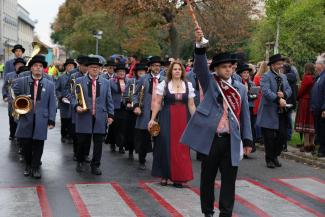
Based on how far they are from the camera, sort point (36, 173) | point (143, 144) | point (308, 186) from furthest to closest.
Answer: point (143, 144)
point (36, 173)
point (308, 186)

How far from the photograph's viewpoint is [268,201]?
8.17m

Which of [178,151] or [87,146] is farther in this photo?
[87,146]

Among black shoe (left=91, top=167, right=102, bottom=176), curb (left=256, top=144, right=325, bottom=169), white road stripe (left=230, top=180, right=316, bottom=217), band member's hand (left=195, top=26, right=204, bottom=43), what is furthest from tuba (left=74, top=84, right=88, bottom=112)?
curb (left=256, top=144, right=325, bottom=169)

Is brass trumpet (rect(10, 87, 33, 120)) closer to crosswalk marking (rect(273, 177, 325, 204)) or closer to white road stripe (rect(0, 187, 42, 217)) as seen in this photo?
white road stripe (rect(0, 187, 42, 217))

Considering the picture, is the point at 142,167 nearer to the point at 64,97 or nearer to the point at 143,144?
the point at 143,144

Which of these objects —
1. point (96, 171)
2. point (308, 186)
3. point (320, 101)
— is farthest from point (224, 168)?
point (320, 101)

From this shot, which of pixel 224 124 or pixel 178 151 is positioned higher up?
pixel 224 124

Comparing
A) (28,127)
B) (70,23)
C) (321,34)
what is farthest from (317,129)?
(70,23)

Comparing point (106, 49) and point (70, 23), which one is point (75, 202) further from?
point (70, 23)

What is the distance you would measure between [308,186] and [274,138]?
200 cm

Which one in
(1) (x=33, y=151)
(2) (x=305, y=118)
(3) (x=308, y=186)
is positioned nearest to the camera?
(3) (x=308, y=186)

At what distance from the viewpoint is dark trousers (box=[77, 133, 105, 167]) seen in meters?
9.99

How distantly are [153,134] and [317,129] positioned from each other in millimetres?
4327

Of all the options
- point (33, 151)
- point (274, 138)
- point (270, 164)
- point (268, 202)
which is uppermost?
point (274, 138)
